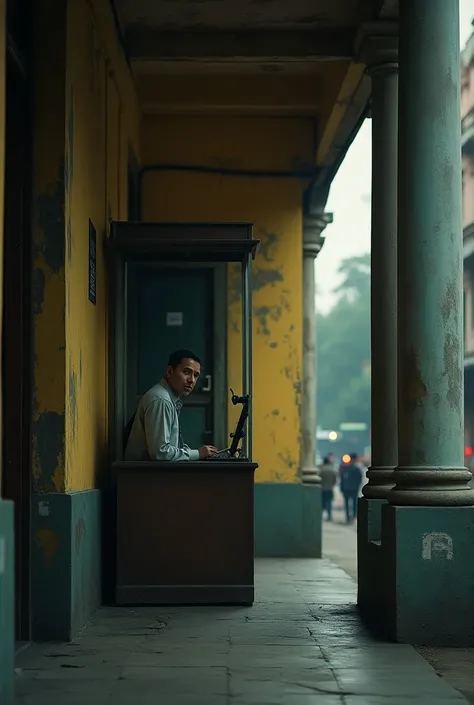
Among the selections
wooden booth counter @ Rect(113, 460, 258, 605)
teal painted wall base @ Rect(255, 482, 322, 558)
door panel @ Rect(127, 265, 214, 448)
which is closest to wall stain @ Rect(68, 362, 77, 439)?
wooden booth counter @ Rect(113, 460, 258, 605)

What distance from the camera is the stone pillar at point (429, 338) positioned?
7.53m

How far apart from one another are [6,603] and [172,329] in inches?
297

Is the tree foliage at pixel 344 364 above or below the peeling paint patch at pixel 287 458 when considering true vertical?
above

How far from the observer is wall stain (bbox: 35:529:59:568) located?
756 centimetres

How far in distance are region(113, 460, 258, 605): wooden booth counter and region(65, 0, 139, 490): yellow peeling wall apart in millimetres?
479

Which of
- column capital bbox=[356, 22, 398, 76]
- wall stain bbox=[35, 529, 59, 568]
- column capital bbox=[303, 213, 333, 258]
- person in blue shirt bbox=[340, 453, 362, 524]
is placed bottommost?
person in blue shirt bbox=[340, 453, 362, 524]

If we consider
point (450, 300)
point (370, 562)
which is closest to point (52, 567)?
point (370, 562)

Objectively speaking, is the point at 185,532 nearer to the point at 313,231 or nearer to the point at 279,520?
the point at 279,520

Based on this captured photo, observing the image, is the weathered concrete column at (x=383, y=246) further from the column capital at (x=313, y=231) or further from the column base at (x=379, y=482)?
the column capital at (x=313, y=231)

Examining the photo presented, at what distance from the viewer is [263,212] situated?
1520 centimetres

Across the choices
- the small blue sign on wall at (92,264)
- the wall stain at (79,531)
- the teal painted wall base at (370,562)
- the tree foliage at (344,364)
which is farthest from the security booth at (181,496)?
the tree foliage at (344,364)

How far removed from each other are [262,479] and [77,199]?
730 centimetres

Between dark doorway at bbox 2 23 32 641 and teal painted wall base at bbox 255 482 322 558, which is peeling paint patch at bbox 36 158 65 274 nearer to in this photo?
dark doorway at bbox 2 23 32 641

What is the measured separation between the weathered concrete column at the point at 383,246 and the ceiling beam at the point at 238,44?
1263 mm
